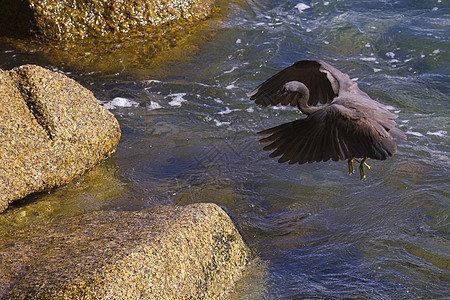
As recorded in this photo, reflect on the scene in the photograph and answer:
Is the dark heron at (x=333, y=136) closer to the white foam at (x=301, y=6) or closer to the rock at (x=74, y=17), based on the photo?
the rock at (x=74, y=17)

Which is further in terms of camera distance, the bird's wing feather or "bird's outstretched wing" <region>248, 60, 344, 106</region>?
"bird's outstretched wing" <region>248, 60, 344, 106</region>

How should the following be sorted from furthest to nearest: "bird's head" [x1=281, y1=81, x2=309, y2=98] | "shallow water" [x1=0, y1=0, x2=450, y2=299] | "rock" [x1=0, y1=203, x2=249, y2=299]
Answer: "bird's head" [x1=281, y1=81, x2=309, y2=98] → "shallow water" [x1=0, y1=0, x2=450, y2=299] → "rock" [x1=0, y1=203, x2=249, y2=299]

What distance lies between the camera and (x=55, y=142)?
4418 mm

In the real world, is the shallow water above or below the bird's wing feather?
below

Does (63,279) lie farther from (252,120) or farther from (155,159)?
(252,120)

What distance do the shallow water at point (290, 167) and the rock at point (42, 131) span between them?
0.20m

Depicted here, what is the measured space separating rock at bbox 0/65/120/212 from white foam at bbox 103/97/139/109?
1637 millimetres

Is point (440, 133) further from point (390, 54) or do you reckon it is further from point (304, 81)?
point (390, 54)

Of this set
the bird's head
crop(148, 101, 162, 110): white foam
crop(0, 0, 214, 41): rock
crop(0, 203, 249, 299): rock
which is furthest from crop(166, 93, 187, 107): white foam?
crop(0, 203, 249, 299): rock

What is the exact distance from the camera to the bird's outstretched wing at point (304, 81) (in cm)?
487

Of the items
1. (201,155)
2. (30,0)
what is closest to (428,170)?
(201,155)

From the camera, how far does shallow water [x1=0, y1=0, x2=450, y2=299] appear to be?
387 cm

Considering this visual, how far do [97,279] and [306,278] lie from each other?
167 cm

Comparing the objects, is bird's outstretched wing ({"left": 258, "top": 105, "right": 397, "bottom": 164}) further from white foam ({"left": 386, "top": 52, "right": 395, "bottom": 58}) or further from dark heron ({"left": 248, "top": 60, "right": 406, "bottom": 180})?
white foam ({"left": 386, "top": 52, "right": 395, "bottom": 58})
